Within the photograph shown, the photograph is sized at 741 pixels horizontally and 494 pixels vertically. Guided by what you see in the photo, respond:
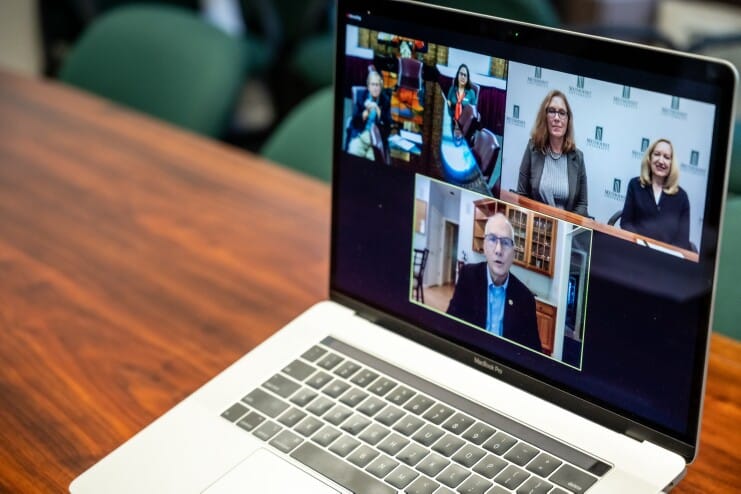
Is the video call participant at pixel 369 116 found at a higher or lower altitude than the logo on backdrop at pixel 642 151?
lower

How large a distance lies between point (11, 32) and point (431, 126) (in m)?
3.03

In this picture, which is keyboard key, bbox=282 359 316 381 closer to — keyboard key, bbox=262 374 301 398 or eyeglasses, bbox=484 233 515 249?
keyboard key, bbox=262 374 301 398

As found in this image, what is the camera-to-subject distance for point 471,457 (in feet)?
2.62

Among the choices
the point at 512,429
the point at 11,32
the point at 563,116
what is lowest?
the point at 11,32

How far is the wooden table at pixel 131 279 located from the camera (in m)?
0.93

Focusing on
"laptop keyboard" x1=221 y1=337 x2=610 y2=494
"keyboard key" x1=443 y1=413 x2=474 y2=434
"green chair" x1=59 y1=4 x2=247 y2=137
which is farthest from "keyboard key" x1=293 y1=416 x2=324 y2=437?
"green chair" x1=59 y1=4 x2=247 y2=137

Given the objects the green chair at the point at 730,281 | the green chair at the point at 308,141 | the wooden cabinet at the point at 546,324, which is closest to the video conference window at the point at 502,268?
the wooden cabinet at the point at 546,324

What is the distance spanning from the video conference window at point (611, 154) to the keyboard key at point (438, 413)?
0.60 feet

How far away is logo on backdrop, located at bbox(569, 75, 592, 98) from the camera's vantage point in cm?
73

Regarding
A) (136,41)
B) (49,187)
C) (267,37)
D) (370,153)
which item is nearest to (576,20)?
(267,37)

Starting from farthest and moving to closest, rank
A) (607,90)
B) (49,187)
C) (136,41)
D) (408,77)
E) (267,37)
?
(267,37)
(136,41)
(49,187)
(408,77)
(607,90)

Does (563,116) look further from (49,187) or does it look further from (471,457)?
(49,187)

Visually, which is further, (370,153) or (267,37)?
(267,37)

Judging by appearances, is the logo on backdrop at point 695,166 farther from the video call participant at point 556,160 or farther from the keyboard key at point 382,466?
the keyboard key at point 382,466
